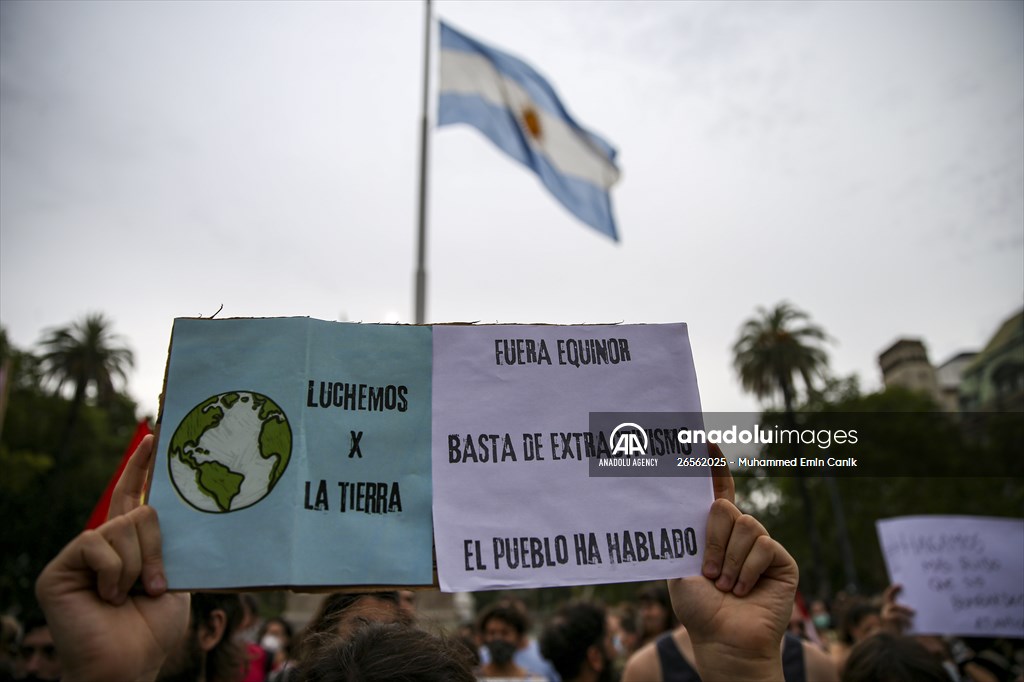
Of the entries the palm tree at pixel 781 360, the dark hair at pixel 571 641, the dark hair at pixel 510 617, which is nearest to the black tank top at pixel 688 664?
the dark hair at pixel 571 641

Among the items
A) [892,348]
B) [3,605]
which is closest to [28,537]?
[3,605]

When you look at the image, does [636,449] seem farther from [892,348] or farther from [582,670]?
[892,348]

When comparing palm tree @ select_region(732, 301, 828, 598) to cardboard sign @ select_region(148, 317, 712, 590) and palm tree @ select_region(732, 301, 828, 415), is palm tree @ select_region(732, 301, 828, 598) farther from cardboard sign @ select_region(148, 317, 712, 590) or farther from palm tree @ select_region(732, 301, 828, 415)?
cardboard sign @ select_region(148, 317, 712, 590)

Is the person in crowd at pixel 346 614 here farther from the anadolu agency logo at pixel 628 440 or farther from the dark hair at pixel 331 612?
the anadolu agency logo at pixel 628 440

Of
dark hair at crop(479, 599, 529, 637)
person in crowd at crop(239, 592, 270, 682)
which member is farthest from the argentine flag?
person in crowd at crop(239, 592, 270, 682)

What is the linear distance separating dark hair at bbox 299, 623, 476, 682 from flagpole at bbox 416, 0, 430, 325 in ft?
25.8

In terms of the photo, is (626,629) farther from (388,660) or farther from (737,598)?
(388,660)

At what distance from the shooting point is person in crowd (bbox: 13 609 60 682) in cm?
398

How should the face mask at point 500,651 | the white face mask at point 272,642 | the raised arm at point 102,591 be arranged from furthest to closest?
the white face mask at point 272,642 → the face mask at point 500,651 → the raised arm at point 102,591

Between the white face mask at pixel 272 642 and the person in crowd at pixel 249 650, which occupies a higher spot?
the white face mask at pixel 272 642

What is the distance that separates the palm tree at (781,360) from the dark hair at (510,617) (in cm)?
2550

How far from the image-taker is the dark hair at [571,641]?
4.25 metres

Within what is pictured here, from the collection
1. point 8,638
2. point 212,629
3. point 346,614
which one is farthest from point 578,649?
point 8,638

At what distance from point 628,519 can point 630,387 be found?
34 cm
